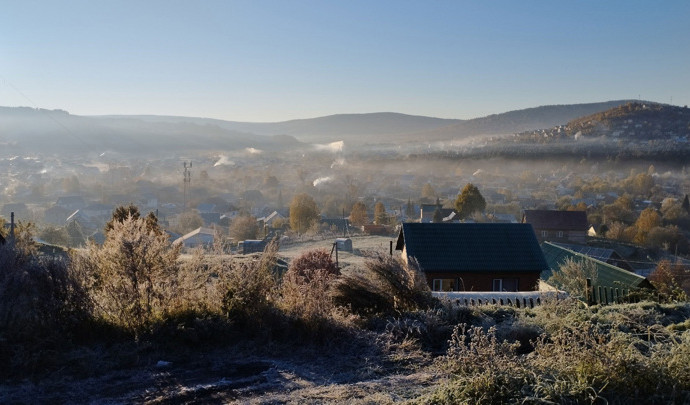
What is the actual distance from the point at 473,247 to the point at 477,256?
378 mm

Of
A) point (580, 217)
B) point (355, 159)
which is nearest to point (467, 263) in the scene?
point (580, 217)

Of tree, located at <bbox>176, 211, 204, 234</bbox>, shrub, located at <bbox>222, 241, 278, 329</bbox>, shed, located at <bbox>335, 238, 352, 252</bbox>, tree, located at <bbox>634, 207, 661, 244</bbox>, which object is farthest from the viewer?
tree, located at <bbox>176, 211, 204, 234</bbox>

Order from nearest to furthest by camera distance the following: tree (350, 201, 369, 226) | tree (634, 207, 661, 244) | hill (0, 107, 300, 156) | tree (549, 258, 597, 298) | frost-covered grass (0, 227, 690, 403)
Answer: frost-covered grass (0, 227, 690, 403) → tree (549, 258, 597, 298) → tree (634, 207, 661, 244) → tree (350, 201, 369, 226) → hill (0, 107, 300, 156)

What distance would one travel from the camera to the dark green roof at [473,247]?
17.8 metres

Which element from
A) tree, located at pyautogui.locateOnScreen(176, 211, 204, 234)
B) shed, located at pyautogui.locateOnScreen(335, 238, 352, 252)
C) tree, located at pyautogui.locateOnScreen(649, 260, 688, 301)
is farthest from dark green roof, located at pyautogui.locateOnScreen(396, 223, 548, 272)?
tree, located at pyautogui.locateOnScreen(176, 211, 204, 234)

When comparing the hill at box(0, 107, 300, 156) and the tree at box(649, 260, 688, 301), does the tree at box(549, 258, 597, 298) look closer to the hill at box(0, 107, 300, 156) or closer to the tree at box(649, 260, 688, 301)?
the tree at box(649, 260, 688, 301)

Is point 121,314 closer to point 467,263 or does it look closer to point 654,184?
point 467,263

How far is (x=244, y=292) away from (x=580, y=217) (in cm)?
4363

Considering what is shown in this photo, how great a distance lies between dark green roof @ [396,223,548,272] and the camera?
703 inches

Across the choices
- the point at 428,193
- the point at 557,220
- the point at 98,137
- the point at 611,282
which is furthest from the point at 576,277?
the point at 98,137

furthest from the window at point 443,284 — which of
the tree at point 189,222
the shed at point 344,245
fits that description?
the tree at point 189,222

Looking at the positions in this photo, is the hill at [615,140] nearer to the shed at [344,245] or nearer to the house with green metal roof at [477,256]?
the shed at [344,245]

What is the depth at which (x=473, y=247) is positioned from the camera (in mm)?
18344

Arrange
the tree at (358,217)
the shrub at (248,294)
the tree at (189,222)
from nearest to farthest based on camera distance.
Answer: the shrub at (248,294) < the tree at (189,222) < the tree at (358,217)
